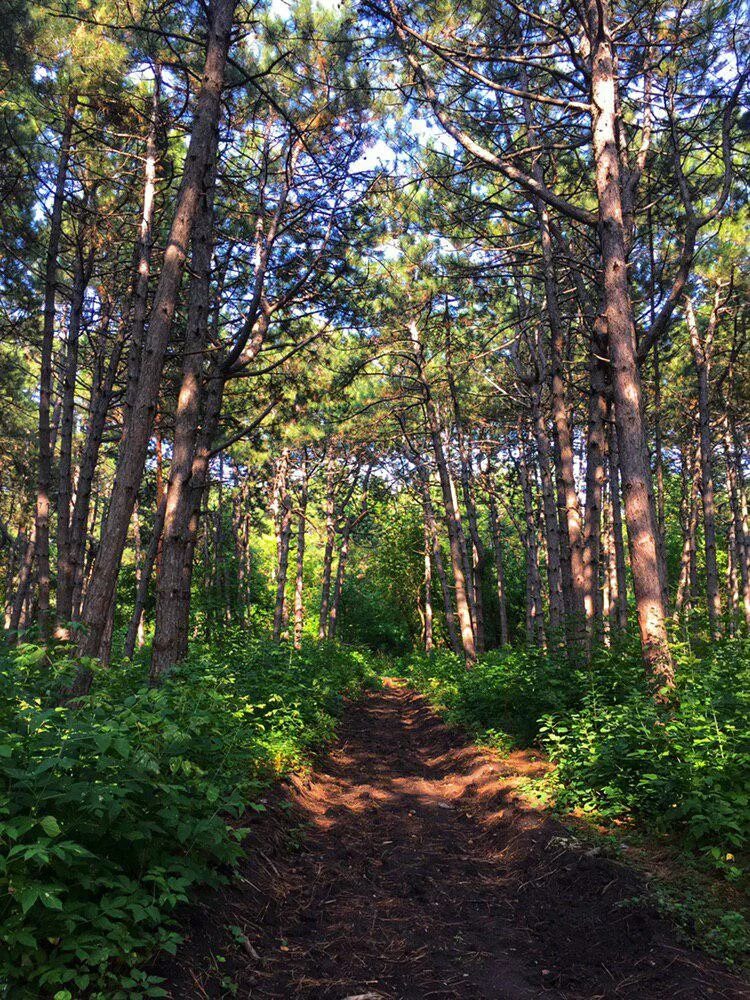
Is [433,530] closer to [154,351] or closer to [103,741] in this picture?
[154,351]

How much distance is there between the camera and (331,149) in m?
9.57

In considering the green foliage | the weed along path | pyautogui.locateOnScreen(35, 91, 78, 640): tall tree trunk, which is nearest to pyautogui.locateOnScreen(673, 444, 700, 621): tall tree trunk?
the green foliage

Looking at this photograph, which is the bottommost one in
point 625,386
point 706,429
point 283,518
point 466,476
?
point 625,386

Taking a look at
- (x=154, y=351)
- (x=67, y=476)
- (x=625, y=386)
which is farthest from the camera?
(x=67, y=476)

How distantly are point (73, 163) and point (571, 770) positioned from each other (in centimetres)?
1116

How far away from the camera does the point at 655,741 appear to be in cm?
468

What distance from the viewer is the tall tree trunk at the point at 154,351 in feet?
18.0

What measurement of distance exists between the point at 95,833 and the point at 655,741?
3.93m

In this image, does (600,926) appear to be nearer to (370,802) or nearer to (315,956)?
(315,956)

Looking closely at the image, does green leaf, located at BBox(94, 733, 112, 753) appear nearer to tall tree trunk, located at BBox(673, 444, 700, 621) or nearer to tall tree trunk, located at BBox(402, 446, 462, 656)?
tall tree trunk, located at BBox(402, 446, 462, 656)

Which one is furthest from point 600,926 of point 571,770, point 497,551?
point 497,551

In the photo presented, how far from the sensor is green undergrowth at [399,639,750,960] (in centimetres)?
373

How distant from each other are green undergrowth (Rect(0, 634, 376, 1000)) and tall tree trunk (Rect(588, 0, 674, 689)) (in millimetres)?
4081

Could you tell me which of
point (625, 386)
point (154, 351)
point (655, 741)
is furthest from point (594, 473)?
point (154, 351)
